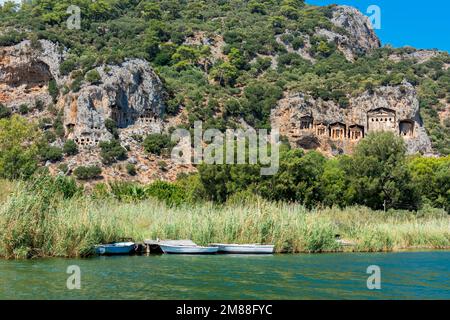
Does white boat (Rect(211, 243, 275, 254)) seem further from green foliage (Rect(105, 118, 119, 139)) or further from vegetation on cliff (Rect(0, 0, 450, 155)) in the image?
vegetation on cliff (Rect(0, 0, 450, 155))

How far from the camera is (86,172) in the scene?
64625mm

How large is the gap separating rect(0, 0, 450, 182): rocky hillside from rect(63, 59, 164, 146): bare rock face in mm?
A: 169

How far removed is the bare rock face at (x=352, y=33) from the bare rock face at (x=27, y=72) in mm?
65837

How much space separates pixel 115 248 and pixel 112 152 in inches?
1771

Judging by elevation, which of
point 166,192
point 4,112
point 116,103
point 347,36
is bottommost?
point 166,192

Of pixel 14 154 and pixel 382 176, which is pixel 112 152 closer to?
pixel 14 154

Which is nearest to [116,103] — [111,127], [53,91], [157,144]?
[111,127]

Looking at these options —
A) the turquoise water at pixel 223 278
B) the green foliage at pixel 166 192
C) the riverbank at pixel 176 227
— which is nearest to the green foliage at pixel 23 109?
the green foliage at pixel 166 192

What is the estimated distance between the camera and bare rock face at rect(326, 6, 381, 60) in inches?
4892

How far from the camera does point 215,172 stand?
46.7 metres

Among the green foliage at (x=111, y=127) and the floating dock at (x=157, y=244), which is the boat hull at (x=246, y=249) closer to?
the floating dock at (x=157, y=244)

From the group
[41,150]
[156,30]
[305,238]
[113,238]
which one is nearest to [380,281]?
[305,238]

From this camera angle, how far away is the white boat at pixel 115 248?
24.2m

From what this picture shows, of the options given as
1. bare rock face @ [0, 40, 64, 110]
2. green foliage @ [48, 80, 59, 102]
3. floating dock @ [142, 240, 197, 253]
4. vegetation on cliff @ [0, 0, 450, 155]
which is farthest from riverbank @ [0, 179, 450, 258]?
bare rock face @ [0, 40, 64, 110]
